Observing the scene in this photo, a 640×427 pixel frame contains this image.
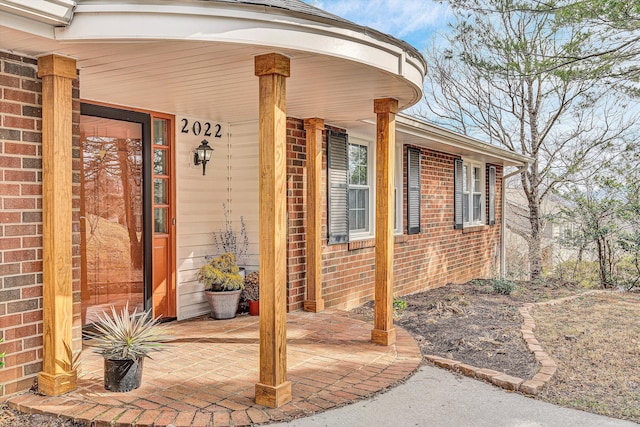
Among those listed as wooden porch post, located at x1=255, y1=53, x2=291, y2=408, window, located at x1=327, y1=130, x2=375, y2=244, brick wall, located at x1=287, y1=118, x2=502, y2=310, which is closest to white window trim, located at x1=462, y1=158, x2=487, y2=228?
brick wall, located at x1=287, y1=118, x2=502, y2=310

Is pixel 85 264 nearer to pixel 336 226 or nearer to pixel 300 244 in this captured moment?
pixel 300 244

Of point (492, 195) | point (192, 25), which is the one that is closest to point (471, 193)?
point (492, 195)

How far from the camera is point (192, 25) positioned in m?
2.78

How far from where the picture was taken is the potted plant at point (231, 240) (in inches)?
233

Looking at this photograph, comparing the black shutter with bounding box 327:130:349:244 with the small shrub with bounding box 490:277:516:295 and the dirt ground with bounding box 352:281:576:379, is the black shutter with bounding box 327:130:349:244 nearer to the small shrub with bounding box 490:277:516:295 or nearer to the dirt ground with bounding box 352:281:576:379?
the dirt ground with bounding box 352:281:576:379

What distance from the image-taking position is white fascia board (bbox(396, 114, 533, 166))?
21.6ft

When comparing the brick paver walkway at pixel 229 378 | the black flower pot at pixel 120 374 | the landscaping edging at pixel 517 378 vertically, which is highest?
the black flower pot at pixel 120 374

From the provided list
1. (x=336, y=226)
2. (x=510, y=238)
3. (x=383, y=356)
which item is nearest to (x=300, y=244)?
(x=336, y=226)

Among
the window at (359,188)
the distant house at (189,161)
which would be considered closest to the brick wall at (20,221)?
the distant house at (189,161)

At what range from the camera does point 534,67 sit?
25.6ft

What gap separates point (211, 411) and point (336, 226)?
11.7 ft

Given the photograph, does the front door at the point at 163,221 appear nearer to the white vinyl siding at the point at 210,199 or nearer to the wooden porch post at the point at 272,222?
the white vinyl siding at the point at 210,199

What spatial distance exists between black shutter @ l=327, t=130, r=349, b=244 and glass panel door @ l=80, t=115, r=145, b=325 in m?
2.26

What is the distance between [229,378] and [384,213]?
190cm
